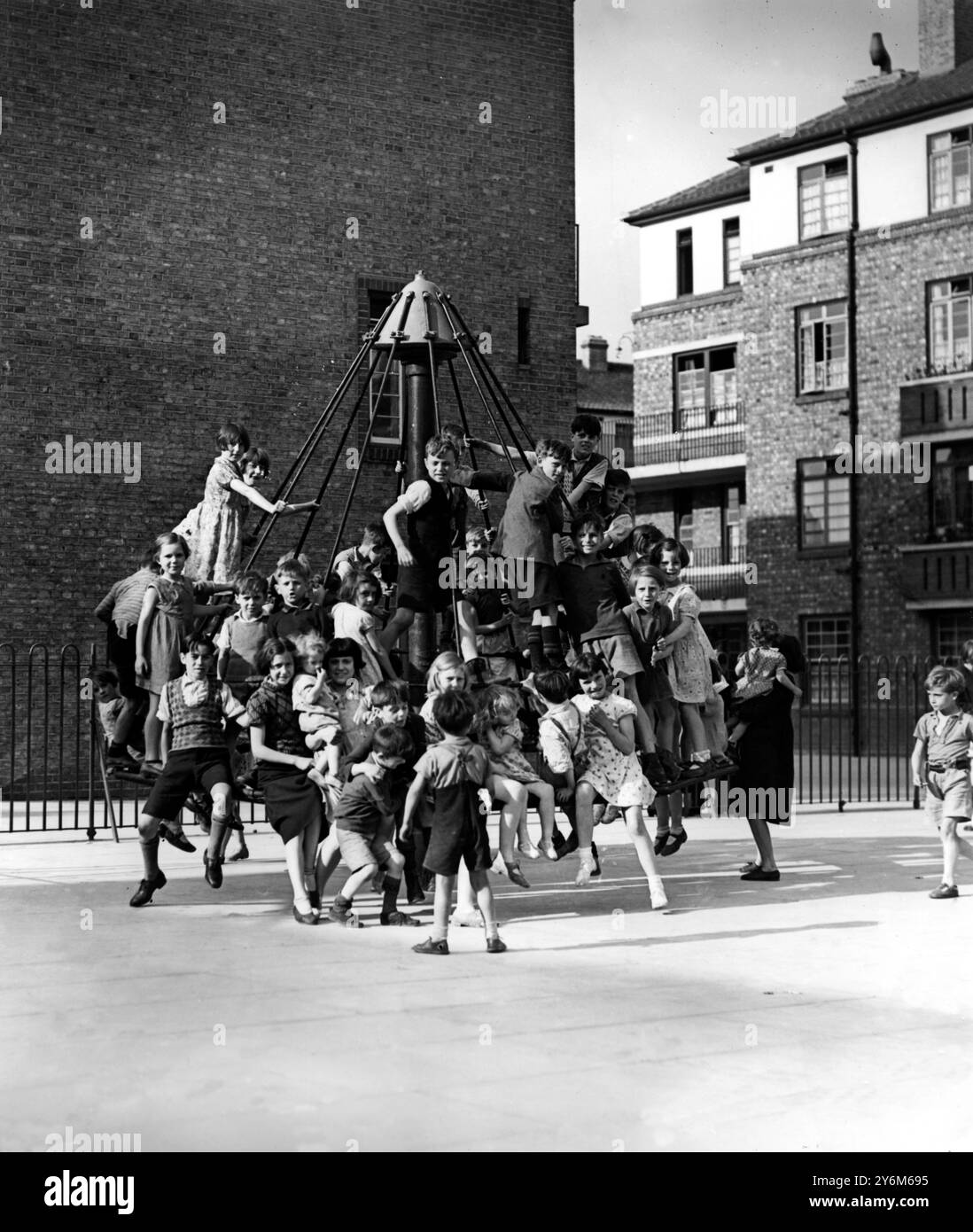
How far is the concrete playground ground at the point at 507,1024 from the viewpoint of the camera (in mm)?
5965

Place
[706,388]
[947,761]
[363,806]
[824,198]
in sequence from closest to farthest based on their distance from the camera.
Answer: [363,806] → [947,761] → [824,198] → [706,388]

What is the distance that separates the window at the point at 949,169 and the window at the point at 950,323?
1768 millimetres

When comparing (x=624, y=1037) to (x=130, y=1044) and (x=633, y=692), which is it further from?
(x=633, y=692)

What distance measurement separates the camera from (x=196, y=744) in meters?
11.5

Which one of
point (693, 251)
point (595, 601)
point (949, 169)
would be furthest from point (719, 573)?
point (595, 601)

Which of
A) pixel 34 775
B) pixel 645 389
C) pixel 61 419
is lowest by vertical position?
pixel 34 775

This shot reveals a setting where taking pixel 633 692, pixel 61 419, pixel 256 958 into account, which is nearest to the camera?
pixel 256 958

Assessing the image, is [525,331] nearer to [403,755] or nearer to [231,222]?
[231,222]

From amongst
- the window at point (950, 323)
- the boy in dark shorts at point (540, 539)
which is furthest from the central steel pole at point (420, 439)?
the window at point (950, 323)

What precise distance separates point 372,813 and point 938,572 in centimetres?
2830

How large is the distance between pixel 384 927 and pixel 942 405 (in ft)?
95.3

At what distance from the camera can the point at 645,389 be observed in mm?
46688

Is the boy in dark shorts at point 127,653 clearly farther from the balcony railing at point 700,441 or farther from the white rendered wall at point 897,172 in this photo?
the balcony railing at point 700,441

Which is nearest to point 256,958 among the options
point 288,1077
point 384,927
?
point 384,927
